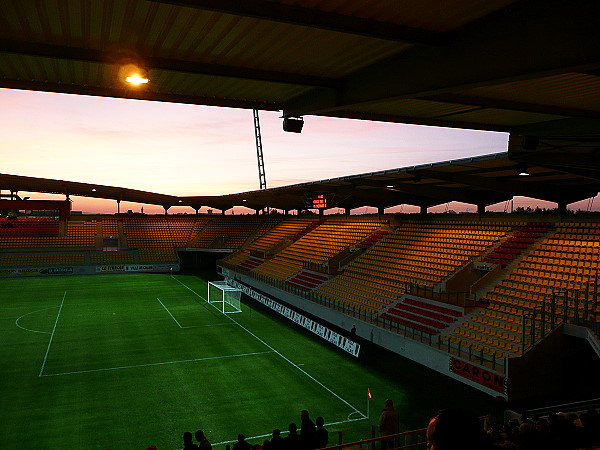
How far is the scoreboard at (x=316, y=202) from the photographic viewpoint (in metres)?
38.0

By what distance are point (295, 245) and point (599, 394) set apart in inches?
1239

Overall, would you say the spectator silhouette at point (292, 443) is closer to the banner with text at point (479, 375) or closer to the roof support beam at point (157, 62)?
the roof support beam at point (157, 62)

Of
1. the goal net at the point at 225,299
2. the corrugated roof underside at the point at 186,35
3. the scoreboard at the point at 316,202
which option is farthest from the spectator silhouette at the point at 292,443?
the scoreboard at the point at 316,202

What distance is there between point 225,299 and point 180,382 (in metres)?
17.4

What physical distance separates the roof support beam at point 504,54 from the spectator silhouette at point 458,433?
357cm

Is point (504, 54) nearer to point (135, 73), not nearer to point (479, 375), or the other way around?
point (135, 73)

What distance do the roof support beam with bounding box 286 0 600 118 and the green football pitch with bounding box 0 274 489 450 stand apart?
33.6ft

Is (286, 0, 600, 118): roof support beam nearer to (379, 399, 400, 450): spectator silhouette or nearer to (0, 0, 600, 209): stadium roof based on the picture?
(0, 0, 600, 209): stadium roof

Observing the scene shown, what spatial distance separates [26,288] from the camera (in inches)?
1533

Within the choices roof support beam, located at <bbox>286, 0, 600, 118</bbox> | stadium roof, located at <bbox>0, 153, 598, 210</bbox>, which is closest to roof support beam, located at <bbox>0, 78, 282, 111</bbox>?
roof support beam, located at <bbox>286, 0, 600, 118</bbox>

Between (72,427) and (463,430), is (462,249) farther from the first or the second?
(463,430)

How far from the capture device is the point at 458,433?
2.29 m

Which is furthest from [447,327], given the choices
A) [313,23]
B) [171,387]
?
[313,23]

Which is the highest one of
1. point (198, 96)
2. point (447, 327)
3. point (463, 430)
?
point (198, 96)
